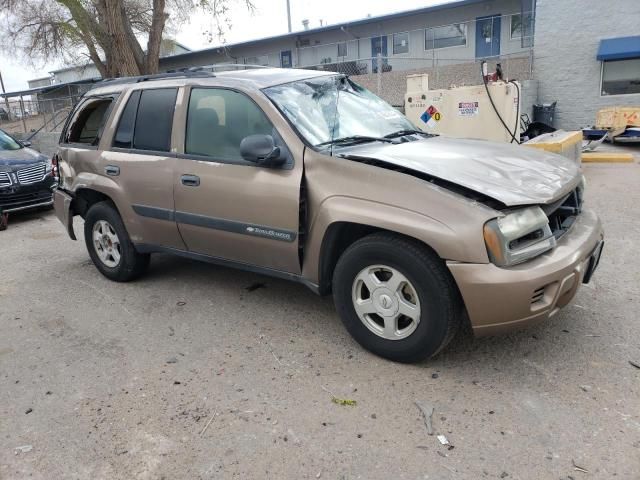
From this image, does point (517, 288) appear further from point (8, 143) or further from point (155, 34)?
point (155, 34)

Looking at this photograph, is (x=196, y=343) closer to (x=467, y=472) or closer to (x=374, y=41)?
(x=467, y=472)

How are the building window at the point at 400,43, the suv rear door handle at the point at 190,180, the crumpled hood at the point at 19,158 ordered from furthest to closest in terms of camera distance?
the building window at the point at 400,43, the crumpled hood at the point at 19,158, the suv rear door handle at the point at 190,180

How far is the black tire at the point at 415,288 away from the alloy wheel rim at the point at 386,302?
0.03 metres

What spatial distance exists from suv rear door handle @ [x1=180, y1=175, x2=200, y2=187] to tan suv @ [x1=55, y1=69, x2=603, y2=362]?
0.05 ft

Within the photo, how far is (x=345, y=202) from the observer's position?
3264 mm

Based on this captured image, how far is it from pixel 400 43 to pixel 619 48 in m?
10.5

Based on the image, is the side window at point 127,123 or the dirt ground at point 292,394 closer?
the dirt ground at point 292,394

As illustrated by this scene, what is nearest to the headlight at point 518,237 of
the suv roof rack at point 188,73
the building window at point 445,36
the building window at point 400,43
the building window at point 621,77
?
the suv roof rack at point 188,73

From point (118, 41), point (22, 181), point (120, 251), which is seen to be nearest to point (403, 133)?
point (120, 251)

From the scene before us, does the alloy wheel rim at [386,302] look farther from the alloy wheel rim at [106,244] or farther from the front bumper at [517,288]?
the alloy wheel rim at [106,244]

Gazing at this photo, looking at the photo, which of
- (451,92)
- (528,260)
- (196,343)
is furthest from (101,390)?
(451,92)

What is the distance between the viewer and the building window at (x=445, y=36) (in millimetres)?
22516

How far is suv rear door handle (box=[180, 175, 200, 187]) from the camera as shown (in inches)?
158

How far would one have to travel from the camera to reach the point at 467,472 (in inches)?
93.7
